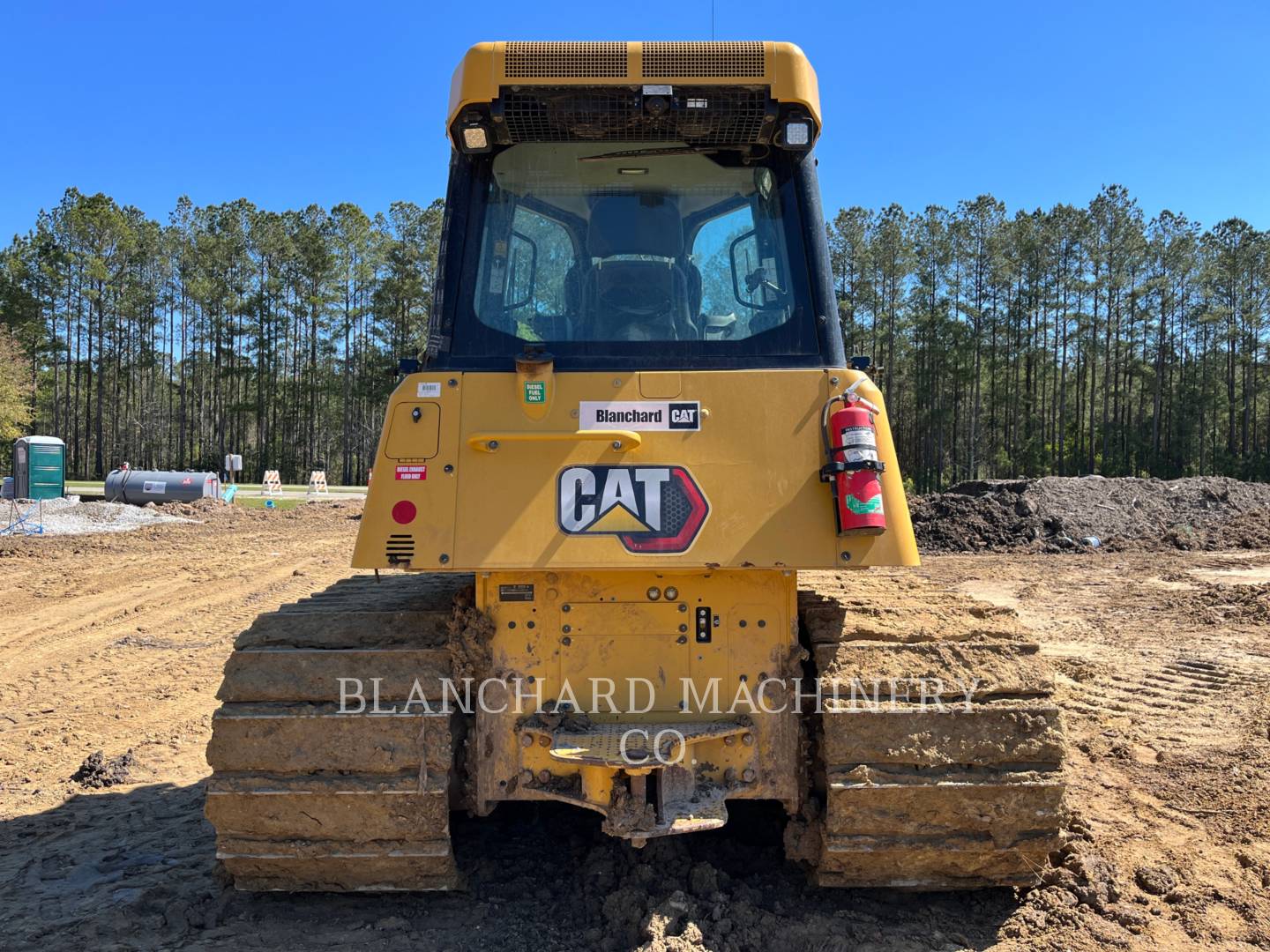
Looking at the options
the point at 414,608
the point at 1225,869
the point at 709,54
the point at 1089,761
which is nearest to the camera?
the point at 709,54

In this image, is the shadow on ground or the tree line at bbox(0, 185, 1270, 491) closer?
the shadow on ground

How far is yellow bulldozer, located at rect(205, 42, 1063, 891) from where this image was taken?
10.1ft

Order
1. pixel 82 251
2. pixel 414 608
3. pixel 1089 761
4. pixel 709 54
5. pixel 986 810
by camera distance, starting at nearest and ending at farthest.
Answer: pixel 986 810
pixel 709 54
pixel 414 608
pixel 1089 761
pixel 82 251

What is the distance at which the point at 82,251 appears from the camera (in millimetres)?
51219

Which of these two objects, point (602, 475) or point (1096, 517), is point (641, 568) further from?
point (1096, 517)

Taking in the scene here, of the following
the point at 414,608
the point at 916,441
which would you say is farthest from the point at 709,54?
the point at 916,441

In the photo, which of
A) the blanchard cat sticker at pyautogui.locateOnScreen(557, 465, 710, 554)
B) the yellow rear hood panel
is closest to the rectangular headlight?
the yellow rear hood panel

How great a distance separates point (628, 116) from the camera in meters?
3.42

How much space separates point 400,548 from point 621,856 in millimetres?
1720

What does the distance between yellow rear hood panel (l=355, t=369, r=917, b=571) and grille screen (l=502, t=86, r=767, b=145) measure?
971mm

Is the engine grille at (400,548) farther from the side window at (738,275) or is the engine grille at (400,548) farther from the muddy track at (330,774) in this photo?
the side window at (738,275)

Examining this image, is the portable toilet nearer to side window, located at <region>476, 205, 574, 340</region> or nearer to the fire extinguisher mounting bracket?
side window, located at <region>476, 205, 574, 340</region>

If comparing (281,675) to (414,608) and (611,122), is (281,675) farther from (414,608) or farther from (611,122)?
(611,122)

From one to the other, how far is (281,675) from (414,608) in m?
0.55
